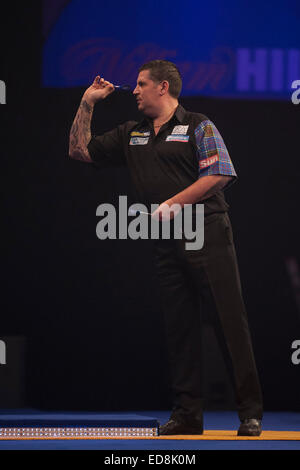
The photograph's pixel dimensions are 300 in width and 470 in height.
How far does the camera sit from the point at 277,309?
5547 mm

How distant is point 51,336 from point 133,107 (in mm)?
1598

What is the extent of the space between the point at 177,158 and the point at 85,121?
504 millimetres

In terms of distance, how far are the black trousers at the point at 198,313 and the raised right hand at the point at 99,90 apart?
0.71 m

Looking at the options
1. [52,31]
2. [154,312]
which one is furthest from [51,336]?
[52,31]

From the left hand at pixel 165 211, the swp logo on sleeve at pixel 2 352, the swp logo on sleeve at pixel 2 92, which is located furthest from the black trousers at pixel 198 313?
the swp logo on sleeve at pixel 2 92

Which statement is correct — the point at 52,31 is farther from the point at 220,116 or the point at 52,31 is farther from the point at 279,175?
the point at 279,175

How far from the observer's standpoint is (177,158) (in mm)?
→ 3510

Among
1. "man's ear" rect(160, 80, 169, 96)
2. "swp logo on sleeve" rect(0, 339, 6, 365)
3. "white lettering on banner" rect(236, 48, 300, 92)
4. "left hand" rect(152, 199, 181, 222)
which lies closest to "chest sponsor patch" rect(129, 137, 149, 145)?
"man's ear" rect(160, 80, 169, 96)

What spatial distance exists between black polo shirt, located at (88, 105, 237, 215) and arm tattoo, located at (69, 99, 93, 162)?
0.68ft

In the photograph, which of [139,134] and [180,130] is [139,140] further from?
[180,130]

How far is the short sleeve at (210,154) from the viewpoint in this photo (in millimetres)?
3422

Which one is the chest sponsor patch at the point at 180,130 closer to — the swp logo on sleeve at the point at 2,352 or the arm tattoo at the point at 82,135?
the arm tattoo at the point at 82,135

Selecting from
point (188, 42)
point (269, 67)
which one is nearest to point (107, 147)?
point (188, 42)

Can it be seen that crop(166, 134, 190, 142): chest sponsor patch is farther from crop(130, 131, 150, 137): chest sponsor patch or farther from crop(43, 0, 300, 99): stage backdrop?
crop(43, 0, 300, 99): stage backdrop
